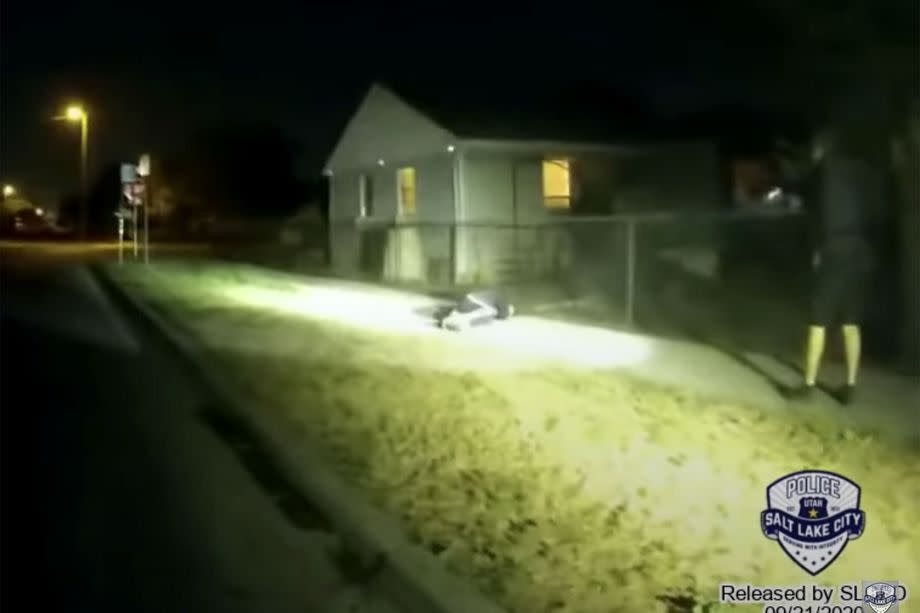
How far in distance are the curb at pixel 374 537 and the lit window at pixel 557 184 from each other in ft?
56.6

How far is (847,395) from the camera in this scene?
959cm

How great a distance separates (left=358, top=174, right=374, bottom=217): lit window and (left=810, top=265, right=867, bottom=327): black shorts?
72.2ft

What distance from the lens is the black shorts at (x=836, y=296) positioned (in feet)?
31.3

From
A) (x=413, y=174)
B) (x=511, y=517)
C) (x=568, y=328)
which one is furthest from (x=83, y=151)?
(x=511, y=517)

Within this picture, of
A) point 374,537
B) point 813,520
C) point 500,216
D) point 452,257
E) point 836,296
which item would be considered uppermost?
point 500,216

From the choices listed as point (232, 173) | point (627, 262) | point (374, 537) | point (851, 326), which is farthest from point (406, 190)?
point (232, 173)

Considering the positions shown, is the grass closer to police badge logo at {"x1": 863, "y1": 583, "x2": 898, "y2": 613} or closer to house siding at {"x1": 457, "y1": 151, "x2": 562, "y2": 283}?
police badge logo at {"x1": 863, "y1": 583, "x2": 898, "y2": 613}

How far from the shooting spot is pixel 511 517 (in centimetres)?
681

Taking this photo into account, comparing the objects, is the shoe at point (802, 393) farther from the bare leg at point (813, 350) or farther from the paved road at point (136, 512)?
the paved road at point (136, 512)

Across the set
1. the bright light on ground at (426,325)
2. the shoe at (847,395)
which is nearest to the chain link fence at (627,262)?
the bright light on ground at (426,325)

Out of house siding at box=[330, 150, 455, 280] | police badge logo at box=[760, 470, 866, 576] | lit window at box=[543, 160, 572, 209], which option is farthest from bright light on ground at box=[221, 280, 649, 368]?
lit window at box=[543, 160, 572, 209]

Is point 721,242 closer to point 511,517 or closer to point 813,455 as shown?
point 813,455

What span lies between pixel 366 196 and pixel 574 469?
23.9m

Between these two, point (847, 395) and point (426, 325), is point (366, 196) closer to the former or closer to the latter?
point (426, 325)
